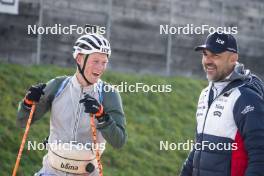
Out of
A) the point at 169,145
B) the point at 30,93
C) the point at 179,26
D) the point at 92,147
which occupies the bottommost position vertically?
the point at 169,145

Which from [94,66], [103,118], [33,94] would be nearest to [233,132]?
[103,118]

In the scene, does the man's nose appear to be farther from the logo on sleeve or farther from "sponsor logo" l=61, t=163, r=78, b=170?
"sponsor logo" l=61, t=163, r=78, b=170

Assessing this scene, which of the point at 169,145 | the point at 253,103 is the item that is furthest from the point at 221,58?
the point at 169,145

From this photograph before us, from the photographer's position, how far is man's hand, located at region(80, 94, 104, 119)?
5695 mm

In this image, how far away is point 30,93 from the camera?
594cm

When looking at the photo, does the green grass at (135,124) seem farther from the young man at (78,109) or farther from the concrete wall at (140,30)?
the young man at (78,109)

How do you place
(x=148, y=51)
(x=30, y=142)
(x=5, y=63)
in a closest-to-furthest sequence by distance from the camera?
(x=30, y=142), (x=5, y=63), (x=148, y=51)

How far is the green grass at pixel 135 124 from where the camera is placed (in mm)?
10837

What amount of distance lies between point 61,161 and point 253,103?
1.70 m


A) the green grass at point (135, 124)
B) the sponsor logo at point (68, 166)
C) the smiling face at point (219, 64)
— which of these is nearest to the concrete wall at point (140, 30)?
the green grass at point (135, 124)

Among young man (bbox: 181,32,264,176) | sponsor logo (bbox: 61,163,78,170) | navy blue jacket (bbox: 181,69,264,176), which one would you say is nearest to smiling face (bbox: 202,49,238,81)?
young man (bbox: 181,32,264,176)

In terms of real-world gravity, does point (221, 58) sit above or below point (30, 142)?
above

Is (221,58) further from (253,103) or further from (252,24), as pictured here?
(252,24)

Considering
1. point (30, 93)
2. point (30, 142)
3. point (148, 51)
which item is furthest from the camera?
point (148, 51)
